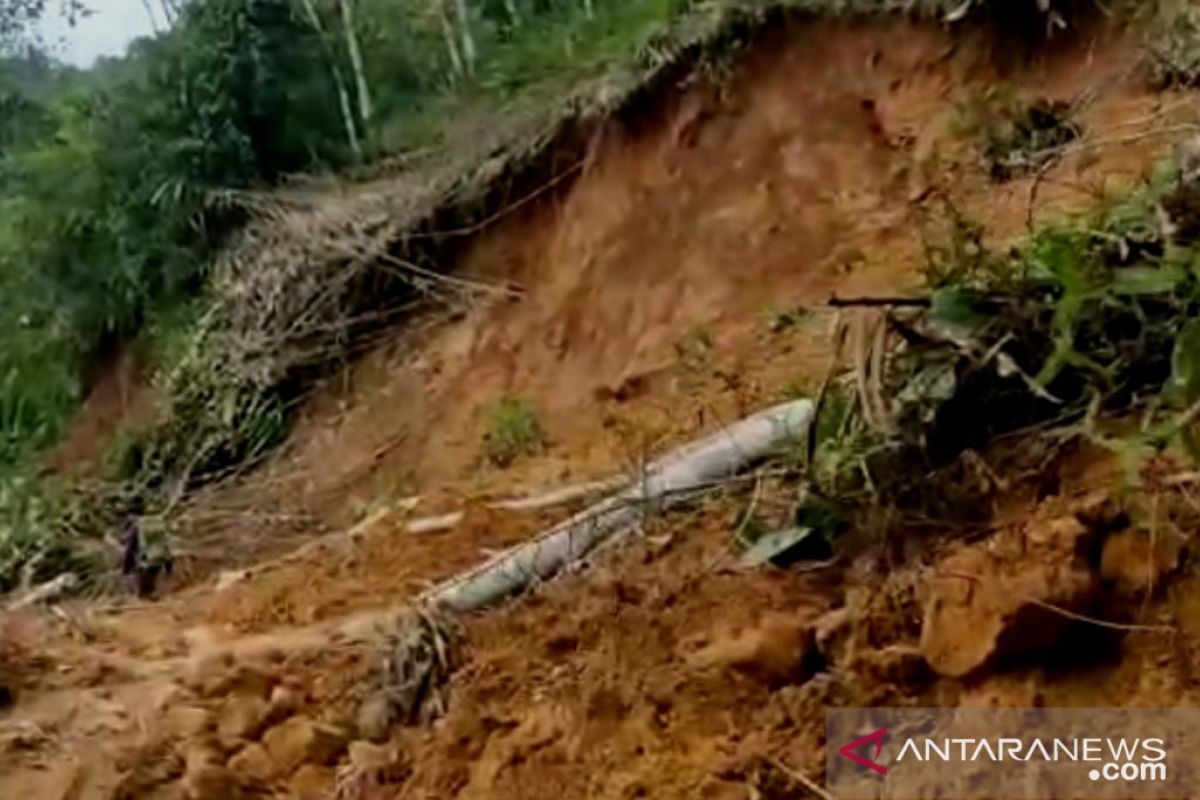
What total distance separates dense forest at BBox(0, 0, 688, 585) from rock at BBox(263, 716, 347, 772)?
5148 millimetres

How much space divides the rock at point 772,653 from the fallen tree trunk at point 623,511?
587 mm

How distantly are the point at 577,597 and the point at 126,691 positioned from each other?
1.27 m

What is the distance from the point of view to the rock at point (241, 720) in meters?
2.97

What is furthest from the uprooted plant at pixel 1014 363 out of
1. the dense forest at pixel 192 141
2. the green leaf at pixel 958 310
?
the dense forest at pixel 192 141

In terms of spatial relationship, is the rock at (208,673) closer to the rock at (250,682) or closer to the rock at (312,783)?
the rock at (250,682)

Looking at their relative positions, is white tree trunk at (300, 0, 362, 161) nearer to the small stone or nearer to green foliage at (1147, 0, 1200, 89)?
green foliage at (1147, 0, 1200, 89)

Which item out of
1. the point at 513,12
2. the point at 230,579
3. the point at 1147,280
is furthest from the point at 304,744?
the point at 513,12

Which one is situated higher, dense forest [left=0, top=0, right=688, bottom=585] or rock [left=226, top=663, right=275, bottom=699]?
dense forest [left=0, top=0, right=688, bottom=585]

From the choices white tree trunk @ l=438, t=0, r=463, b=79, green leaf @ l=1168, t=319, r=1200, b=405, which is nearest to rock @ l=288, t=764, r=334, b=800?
green leaf @ l=1168, t=319, r=1200, b=405

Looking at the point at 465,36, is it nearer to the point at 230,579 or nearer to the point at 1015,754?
the point at 230,579

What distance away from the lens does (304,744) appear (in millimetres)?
2852

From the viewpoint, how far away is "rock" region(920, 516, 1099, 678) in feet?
6.60

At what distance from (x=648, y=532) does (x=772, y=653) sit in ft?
2.19

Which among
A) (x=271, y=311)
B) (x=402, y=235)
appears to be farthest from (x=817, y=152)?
(x=271, y=311)
